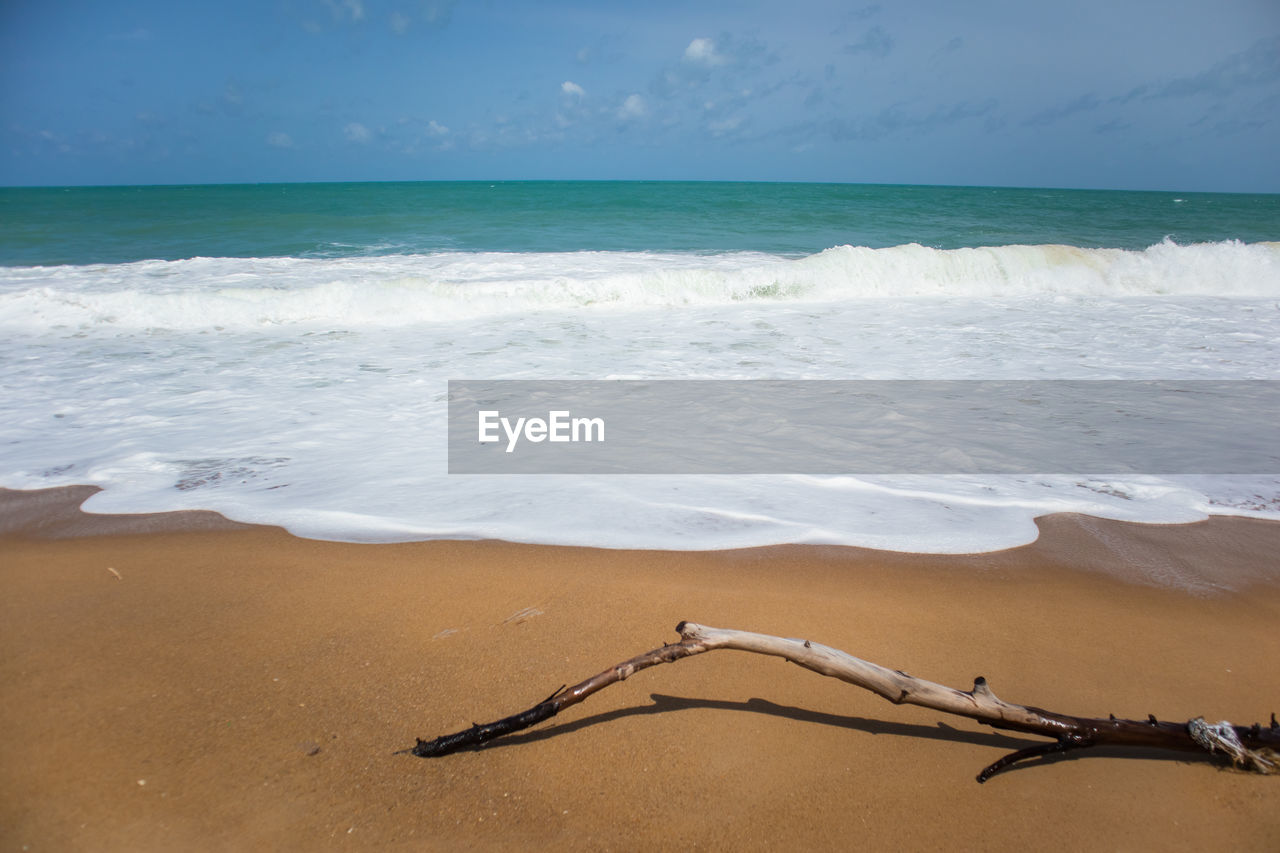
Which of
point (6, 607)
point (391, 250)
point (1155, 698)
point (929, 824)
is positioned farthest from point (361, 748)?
point (391, 250)

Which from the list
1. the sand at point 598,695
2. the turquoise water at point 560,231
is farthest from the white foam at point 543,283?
the sand at point 598,695

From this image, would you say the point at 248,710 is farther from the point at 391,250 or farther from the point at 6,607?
the point at 391,250

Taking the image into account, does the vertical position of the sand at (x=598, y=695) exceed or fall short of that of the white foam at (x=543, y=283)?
it falls short

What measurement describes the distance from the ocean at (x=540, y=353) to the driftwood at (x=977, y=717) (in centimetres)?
151

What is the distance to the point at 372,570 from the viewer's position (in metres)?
3.22

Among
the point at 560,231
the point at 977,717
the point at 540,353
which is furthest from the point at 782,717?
the point at 560,231

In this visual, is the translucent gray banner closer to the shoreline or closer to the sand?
the shoreline

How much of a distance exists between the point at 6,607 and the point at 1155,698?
4.33 meters

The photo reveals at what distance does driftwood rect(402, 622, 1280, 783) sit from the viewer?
6.44 ft

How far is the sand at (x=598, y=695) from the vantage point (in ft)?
6.22

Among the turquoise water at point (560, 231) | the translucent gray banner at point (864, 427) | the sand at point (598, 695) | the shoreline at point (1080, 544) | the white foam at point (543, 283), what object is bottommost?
the sand at point (598, 695)

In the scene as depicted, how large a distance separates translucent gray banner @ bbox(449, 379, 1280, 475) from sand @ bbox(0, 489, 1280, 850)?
4.19ft

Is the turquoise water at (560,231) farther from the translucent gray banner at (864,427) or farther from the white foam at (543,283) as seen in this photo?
the translucent gray banner at (864,427)

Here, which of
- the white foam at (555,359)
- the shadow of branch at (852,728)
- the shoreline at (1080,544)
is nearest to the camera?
the shadow of branch at (852,728)
